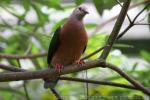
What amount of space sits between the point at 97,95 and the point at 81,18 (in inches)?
18.6

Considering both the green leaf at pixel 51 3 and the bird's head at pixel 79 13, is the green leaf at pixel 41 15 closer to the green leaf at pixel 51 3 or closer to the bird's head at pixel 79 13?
the green leaf at pixel 51 3

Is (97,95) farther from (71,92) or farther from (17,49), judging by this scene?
(17,49)

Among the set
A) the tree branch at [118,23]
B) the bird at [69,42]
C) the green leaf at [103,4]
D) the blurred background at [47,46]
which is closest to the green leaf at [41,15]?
the blurred background at [47,46]

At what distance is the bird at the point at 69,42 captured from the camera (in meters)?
2.77

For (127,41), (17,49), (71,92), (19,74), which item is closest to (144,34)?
(127,41)

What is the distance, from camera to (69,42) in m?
2.80

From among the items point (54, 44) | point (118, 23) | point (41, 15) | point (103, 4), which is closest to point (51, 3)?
point (41, 15)

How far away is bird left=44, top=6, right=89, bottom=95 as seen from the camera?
2.77 m

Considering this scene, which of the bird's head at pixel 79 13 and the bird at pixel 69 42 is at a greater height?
the bird's head at pixel 79 13

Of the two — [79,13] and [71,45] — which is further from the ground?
[79,13]

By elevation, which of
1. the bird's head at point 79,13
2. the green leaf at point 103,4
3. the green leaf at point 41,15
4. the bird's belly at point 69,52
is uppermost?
the green leaf at point 41,15

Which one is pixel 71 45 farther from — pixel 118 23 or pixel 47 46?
pixel 118 23

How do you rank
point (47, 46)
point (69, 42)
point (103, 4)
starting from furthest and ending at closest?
point (47, 46) < point (69, 42) < point (103, 4)

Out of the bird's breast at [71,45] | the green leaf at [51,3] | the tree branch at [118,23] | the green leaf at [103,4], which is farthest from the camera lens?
the green leaf at [51,3]
